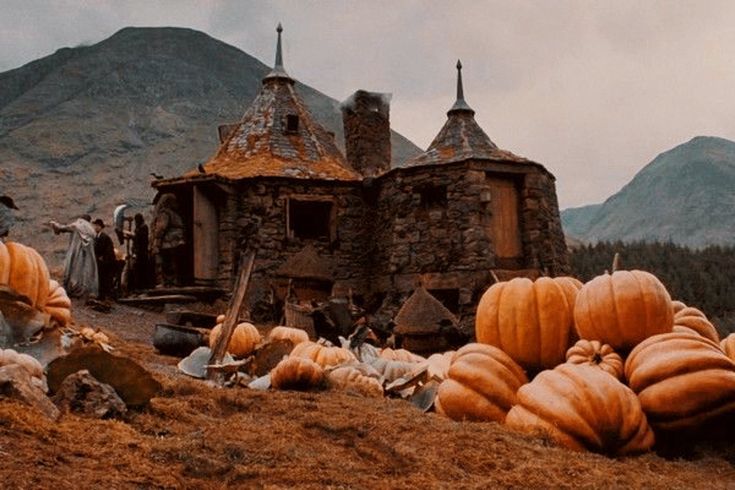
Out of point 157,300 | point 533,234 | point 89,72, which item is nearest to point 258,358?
point 157,300

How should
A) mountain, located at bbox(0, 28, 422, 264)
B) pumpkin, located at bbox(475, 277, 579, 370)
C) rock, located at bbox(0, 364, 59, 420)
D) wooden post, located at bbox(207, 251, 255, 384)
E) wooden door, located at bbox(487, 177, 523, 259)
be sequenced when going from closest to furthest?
1. rock, located at bbox(0, 364, 59, 420)
2. pumpkin, located at bbox(475, 277, 579, 370)
3. wooden post, located at bbox(207, 251, 255, 384)
4. wooden door, located at bbox(487, 177, 523, 259)
5. mountain, located at bbox(0, 28, 422, 264)

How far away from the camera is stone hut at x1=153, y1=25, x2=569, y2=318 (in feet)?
60.3

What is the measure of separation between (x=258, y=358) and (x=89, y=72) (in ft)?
232

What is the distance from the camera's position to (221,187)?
63.0 ft

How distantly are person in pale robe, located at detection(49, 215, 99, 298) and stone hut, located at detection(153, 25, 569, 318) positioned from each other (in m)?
3.24

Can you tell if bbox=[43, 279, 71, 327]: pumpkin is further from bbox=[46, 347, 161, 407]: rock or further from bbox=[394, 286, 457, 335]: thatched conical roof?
bbox=[394, 286, 457, 335]: thatched conical roof

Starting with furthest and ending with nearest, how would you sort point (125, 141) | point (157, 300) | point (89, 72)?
1. point (89, 72)
2. point (125, 141)
3. point (157, 300)

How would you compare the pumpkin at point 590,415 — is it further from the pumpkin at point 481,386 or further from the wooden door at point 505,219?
the wooden door at point 505,219

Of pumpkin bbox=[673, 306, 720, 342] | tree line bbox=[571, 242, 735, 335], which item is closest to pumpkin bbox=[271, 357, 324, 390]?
pumpkin bbox=[673, 306, 720, 342]

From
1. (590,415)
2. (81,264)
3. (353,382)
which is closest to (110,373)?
(353,382)

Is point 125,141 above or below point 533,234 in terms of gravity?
above

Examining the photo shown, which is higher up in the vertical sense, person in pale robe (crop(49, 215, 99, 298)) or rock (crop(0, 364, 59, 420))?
person in pale robe (crop(49, 215, 99, 298))

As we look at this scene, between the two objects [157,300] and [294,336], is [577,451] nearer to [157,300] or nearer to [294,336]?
[294,336]

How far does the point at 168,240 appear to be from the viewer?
763 inches
